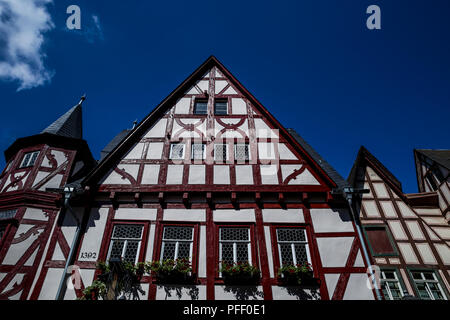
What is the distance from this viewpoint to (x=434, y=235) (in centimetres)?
1200

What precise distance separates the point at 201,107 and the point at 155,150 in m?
3.31

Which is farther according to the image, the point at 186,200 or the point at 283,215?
the point at 186,200

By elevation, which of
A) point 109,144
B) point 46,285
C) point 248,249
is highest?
point 109,144

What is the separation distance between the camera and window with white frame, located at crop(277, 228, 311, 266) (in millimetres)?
8898

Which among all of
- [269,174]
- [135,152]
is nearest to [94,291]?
[135,152]

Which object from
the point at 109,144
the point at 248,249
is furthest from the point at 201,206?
the point at 109,144

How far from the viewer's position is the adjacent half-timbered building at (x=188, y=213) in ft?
27.3

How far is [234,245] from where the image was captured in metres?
9.09

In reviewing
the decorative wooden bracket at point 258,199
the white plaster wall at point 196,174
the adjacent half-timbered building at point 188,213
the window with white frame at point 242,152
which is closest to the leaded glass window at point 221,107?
the adjacent half-timbered building at point 188,213

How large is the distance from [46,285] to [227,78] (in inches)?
437

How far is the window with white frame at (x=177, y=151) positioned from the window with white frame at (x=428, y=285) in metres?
10.4

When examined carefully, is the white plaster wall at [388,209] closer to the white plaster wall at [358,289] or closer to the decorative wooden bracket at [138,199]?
the white plaster wall at [358,289]

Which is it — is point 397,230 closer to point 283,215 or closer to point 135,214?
point 283,215
